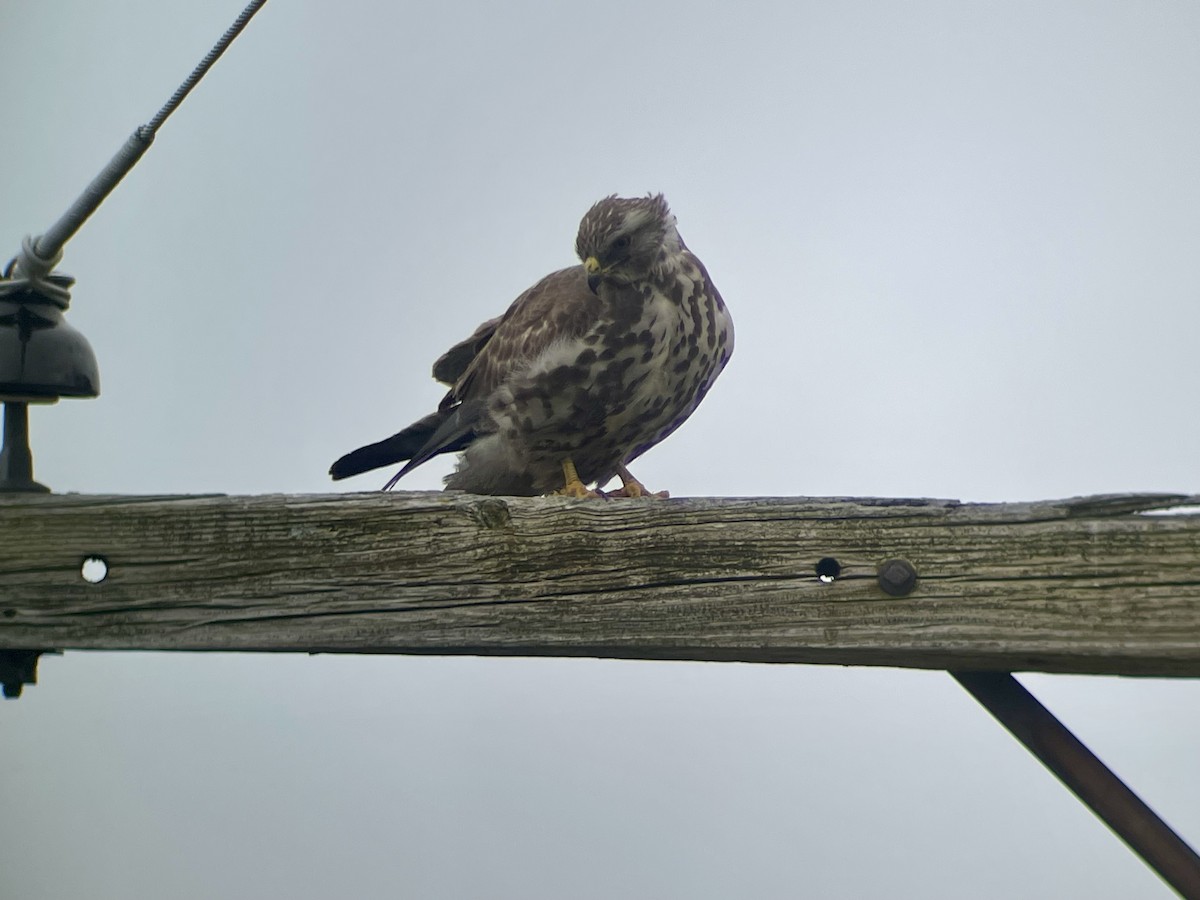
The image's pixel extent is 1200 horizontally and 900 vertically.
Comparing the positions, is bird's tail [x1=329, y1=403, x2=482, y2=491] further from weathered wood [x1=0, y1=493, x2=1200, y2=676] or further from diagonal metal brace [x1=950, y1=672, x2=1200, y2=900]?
diagonal metal brace [x1=950, y1=672, x2=1200, y2=900]

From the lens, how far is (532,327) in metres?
3.06

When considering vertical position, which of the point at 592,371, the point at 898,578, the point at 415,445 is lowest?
the point at 898,578

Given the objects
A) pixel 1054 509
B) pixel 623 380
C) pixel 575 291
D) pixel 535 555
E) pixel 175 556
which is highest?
pixel 575 291

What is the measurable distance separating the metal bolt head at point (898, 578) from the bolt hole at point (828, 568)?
6 cm

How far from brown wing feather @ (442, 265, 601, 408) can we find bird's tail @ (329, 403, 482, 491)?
0.22ft

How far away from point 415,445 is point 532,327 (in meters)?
0.46

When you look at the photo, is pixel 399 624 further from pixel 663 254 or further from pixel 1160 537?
pixel 663 254

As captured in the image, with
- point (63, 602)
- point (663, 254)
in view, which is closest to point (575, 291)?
point (663, 254)

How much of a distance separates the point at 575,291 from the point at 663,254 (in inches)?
8.9

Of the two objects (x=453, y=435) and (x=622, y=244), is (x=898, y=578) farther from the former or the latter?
(x=453, y=435)

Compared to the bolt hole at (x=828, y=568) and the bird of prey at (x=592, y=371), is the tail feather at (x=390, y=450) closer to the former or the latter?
the bird of prey at (x=592, y=371)

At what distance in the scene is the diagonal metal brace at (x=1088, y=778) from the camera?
1.65 meters

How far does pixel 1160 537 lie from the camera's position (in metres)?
1.71

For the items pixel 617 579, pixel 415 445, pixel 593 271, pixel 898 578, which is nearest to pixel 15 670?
pixel 617 579
